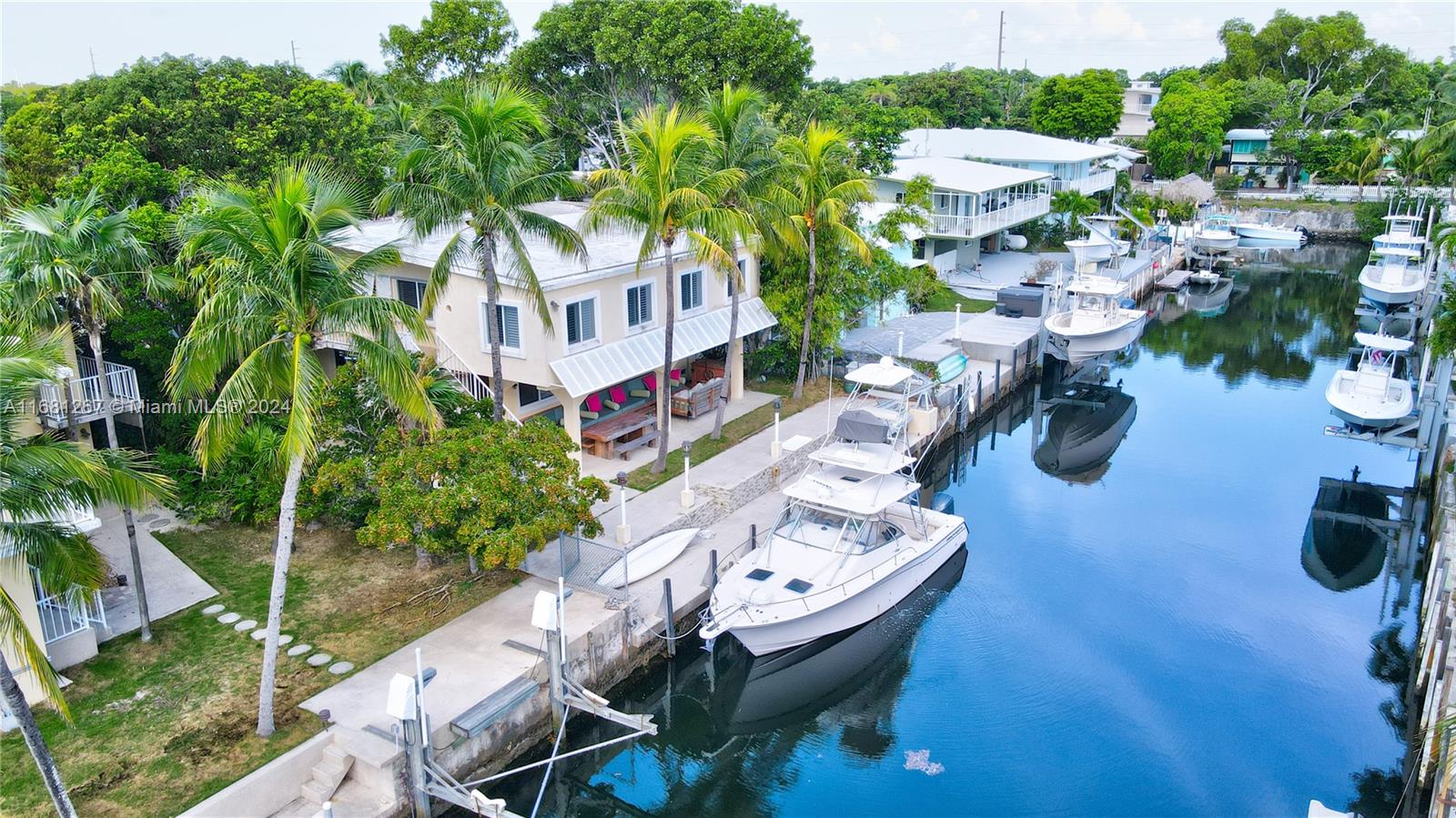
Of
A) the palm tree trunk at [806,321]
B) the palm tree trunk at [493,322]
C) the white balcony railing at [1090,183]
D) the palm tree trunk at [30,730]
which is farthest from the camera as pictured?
the white balcony railing at [1090,183]

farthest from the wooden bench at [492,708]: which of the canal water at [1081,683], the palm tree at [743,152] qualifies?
the palm tree at [743,152]

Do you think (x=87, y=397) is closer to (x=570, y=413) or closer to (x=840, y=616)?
(x=570, y=413)

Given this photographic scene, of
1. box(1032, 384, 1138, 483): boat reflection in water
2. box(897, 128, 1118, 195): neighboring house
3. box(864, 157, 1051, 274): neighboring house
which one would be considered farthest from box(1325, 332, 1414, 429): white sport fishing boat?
box(897, 128, 1118, 195): neighboring house

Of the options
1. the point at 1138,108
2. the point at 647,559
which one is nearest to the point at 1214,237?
the point at 1138,108

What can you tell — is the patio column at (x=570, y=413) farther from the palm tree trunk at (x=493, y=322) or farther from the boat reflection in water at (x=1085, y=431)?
the boat reflection in water at (x=1085, y=431)

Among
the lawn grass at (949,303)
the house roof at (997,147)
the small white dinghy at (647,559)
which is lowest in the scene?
the small white dinghy at (647,559)

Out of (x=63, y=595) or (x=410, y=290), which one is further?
(x=410, y=290)

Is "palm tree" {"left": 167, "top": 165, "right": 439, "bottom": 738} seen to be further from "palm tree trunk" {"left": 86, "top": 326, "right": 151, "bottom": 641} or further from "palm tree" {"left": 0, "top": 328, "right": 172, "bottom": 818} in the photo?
"palm tree trunk" {"left": 86, "top": 326, "right": 151, "bottom": 641}
